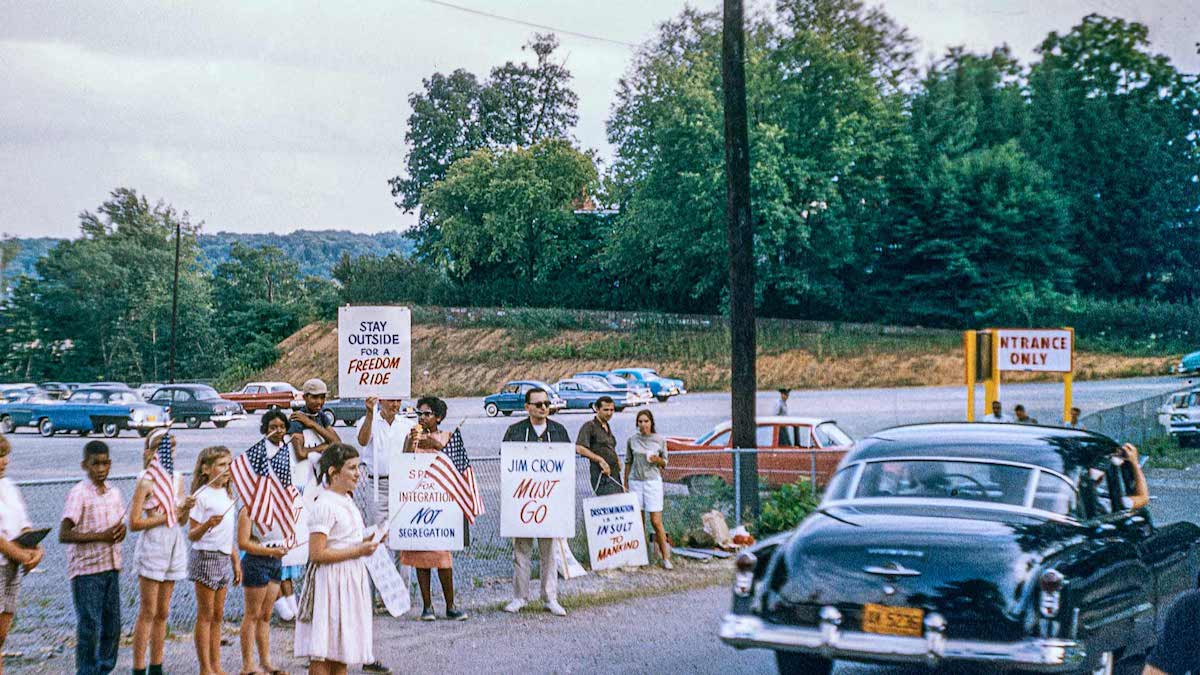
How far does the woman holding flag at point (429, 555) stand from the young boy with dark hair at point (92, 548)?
3.21 m

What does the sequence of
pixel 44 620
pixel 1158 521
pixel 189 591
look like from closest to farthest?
pixel 44 620 → pixel 189 591 → pixel 1158 521

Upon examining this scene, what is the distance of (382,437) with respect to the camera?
37.0 ft

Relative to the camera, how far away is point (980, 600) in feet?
22.0

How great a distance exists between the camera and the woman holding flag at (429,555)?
1062 centimetres

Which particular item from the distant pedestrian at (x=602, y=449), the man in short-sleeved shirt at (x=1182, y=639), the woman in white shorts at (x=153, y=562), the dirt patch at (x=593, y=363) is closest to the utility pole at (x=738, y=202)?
the distant pedestrian at (x=602, y=449)

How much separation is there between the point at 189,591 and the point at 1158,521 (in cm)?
1284

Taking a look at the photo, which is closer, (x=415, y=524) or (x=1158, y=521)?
(x=415, y=524)

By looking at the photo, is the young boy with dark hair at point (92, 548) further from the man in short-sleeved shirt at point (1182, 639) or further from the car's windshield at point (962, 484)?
the man in short-sleeved shirt at point (1182, 639)

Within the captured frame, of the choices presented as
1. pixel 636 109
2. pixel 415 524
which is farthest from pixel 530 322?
pixel 415 524

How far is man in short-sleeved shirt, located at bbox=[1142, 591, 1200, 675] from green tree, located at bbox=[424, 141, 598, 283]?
76498 mm

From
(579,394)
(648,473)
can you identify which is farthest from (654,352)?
(648,473)

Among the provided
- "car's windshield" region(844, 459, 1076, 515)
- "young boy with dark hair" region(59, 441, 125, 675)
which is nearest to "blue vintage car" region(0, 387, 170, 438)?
"young boy with dark hair" region(59, 441, 125, 675)

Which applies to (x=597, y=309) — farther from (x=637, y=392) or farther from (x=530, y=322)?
(x=637, y=392)

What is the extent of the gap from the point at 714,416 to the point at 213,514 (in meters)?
36.3
